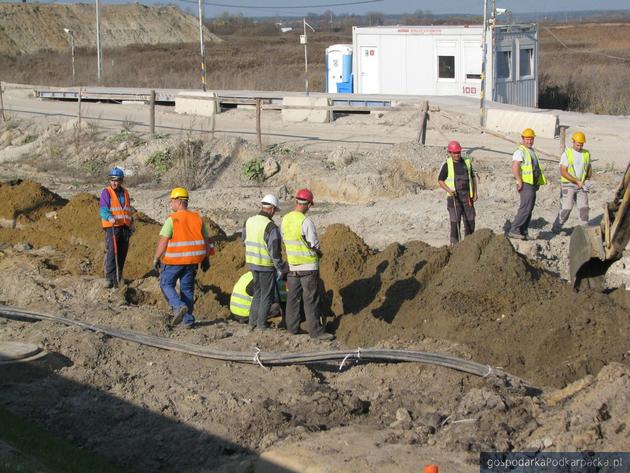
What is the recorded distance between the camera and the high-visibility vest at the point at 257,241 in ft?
33.8

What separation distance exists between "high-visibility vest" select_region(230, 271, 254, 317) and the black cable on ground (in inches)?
52.8

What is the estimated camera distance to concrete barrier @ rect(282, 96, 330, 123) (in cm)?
3095

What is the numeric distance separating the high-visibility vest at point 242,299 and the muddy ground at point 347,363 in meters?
0.25

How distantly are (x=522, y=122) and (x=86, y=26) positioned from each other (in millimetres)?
76733

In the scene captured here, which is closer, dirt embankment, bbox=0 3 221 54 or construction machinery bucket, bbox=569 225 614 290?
construction machinery bucket, bbox=569 225 614 290

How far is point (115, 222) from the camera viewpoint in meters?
12.8

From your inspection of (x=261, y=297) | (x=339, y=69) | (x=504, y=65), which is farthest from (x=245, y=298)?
(x=339, y=69)

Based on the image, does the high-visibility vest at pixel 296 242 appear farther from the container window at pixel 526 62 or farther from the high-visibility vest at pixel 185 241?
the container window at pixel 526 62

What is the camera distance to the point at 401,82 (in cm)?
3516

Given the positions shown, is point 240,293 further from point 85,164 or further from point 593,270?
point 85,164

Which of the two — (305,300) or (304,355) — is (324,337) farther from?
(304,355)

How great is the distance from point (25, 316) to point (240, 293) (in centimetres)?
267

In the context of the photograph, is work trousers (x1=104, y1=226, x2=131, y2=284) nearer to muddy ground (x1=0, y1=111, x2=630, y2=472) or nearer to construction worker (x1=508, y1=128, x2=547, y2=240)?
muddy ground (x1=0, y1=111, x2=630, y2=472)

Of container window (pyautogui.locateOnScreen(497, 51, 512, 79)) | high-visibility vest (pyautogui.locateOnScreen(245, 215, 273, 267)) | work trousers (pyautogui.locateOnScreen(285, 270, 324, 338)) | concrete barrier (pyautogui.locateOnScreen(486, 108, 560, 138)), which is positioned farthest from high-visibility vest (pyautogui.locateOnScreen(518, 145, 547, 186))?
container window (pyautogui.locateOnScreen(497, 51, 512, 79))
